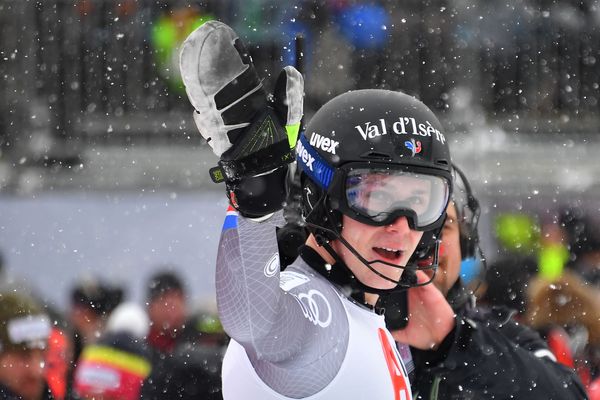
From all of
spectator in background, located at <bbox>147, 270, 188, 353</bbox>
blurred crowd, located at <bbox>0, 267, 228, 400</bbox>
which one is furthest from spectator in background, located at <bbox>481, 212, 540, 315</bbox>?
spectator in background, located at <bbox>147, 270, 188, 353</bbox>

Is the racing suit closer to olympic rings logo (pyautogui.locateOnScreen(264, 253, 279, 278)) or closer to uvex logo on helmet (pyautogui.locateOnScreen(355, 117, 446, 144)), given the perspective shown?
olympic rings logo (pyautogui.locateOnScreen(264, 253, 279, 278))

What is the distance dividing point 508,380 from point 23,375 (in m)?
2.24

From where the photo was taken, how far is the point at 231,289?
7.39 feet

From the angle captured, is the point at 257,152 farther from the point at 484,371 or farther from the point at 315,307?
the point at 484,371

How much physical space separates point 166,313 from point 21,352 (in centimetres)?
168

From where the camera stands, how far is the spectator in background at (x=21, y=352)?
4.55m

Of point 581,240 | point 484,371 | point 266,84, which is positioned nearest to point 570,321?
point 484,371

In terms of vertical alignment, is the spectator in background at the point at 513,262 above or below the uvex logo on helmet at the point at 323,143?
below

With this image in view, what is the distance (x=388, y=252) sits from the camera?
9.02ft

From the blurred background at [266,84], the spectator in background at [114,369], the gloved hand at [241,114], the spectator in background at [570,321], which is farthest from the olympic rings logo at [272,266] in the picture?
the blurred background at [266,84]

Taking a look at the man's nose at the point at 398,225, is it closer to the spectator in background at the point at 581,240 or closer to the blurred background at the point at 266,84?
the spectator in background at the point at 581,240

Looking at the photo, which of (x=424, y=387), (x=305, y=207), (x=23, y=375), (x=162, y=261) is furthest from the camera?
(x=162, y=261)

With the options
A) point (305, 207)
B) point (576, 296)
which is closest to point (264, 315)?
point (305, 207)

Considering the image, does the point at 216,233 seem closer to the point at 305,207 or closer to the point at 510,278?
the point at 510,278
